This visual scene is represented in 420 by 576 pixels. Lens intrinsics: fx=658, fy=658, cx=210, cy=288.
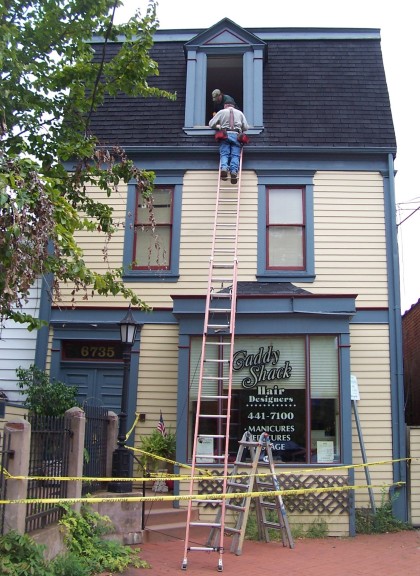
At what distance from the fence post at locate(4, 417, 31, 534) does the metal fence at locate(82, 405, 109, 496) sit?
206 cm

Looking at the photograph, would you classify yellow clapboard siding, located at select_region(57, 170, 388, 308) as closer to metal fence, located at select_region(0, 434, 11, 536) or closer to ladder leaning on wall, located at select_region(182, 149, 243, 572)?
ladder leaning on wall, located at select_region(182, 149, 243, 572)

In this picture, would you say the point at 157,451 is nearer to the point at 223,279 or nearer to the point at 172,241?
the point at 223,279

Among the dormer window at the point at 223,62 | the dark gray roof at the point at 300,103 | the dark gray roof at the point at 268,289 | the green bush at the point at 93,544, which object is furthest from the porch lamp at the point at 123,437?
the dormer window at the point at 223,62

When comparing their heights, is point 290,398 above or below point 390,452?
above

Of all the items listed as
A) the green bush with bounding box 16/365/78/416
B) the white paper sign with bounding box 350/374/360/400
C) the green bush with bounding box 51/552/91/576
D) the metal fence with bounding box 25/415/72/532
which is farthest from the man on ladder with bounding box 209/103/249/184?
the green bush with bounding box 51/552/91/576

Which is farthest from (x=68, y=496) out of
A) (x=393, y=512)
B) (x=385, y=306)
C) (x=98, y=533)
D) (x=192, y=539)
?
(x=385, y=306)

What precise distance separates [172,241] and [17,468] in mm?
6789

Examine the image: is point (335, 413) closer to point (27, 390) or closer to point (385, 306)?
point (385, 306)

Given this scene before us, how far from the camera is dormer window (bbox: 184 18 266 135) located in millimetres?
13508

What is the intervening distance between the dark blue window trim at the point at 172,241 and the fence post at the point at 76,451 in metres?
4.47

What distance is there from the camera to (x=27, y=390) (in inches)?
456

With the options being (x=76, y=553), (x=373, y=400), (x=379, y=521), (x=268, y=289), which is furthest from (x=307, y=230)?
(x=76, y=553)

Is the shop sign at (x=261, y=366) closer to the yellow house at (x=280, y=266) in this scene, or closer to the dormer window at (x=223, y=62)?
the yellow house at (x=280, y=266)

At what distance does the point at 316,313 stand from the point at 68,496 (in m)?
5.01
